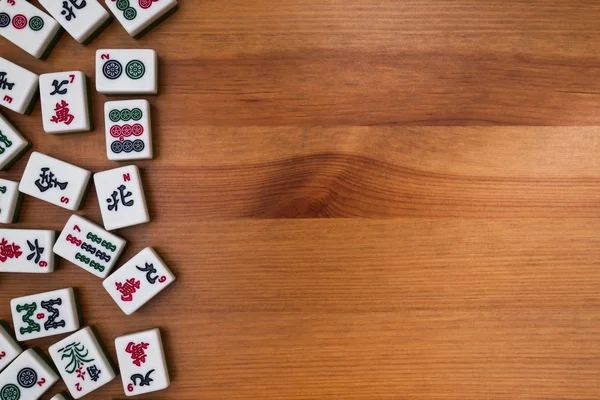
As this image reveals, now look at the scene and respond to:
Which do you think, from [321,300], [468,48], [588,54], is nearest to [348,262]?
[321,300]

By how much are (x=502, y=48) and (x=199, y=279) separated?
1.86ft

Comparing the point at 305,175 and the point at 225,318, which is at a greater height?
the point at 305,175

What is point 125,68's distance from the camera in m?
0.72

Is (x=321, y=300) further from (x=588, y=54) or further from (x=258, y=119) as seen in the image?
(x=588, y=54)

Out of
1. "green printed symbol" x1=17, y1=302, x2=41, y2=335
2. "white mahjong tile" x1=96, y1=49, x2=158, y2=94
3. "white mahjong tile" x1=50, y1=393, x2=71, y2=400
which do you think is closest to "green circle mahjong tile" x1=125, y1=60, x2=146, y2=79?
"white mahjong tile" x1=96, y1=49, x2=158, y2=94

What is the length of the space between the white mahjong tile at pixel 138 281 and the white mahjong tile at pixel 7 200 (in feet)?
0.56

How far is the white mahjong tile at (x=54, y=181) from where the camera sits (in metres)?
0.72

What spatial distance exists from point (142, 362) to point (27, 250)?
0.77ft

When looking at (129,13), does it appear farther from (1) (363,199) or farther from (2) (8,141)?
(1) (363,199)

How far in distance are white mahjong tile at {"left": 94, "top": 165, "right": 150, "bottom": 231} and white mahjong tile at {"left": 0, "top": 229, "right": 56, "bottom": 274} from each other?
3.6 inches

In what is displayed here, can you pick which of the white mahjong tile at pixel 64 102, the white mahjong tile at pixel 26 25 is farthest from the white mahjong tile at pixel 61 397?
the white mahjong tile at pixel 26 25

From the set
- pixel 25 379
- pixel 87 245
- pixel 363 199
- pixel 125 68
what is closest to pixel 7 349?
pixel 25 379

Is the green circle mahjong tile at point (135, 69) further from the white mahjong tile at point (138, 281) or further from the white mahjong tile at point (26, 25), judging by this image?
the white mahjong tile at point (138, 281)

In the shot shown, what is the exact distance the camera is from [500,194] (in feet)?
2.44
